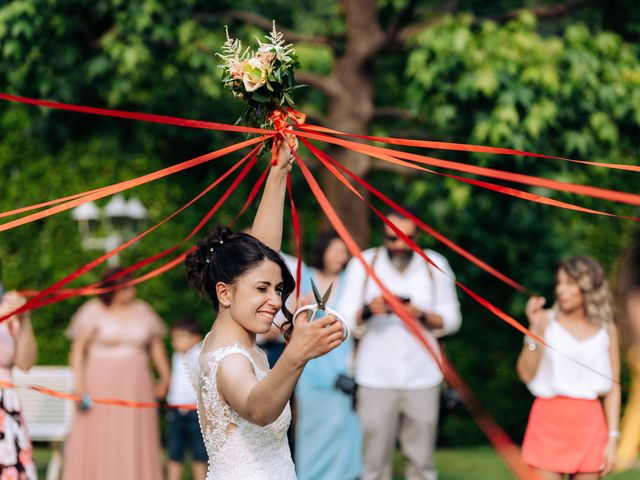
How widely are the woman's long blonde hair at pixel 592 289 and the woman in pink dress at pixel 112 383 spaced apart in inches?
138

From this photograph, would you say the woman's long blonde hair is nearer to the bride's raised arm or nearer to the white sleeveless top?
the white sleeveless top

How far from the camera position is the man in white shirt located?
6.35 meters

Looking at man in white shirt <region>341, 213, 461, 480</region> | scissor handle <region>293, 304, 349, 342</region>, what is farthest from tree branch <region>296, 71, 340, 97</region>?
scissor handle <region>293, 304, 349, 342</region>

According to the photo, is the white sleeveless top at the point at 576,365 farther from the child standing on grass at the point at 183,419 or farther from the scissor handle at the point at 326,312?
the scissor handle at the point at 326,312

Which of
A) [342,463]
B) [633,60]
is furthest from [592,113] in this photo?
[342,463]

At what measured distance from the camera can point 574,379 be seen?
5.44 meters

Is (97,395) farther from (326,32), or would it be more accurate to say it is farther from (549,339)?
(326,32)

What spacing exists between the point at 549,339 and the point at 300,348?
310cm

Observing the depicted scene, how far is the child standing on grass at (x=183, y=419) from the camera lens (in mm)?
7410

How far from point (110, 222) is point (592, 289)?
20.5ft

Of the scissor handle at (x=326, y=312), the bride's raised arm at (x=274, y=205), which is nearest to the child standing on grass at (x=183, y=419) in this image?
the bride's raised arm at (x=274, y=205)

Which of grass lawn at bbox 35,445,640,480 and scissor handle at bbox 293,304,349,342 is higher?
scissor handle at bbox 293,304,349,342

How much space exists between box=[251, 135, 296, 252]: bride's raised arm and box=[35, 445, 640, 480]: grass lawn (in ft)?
19.1

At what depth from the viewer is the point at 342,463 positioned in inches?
270
